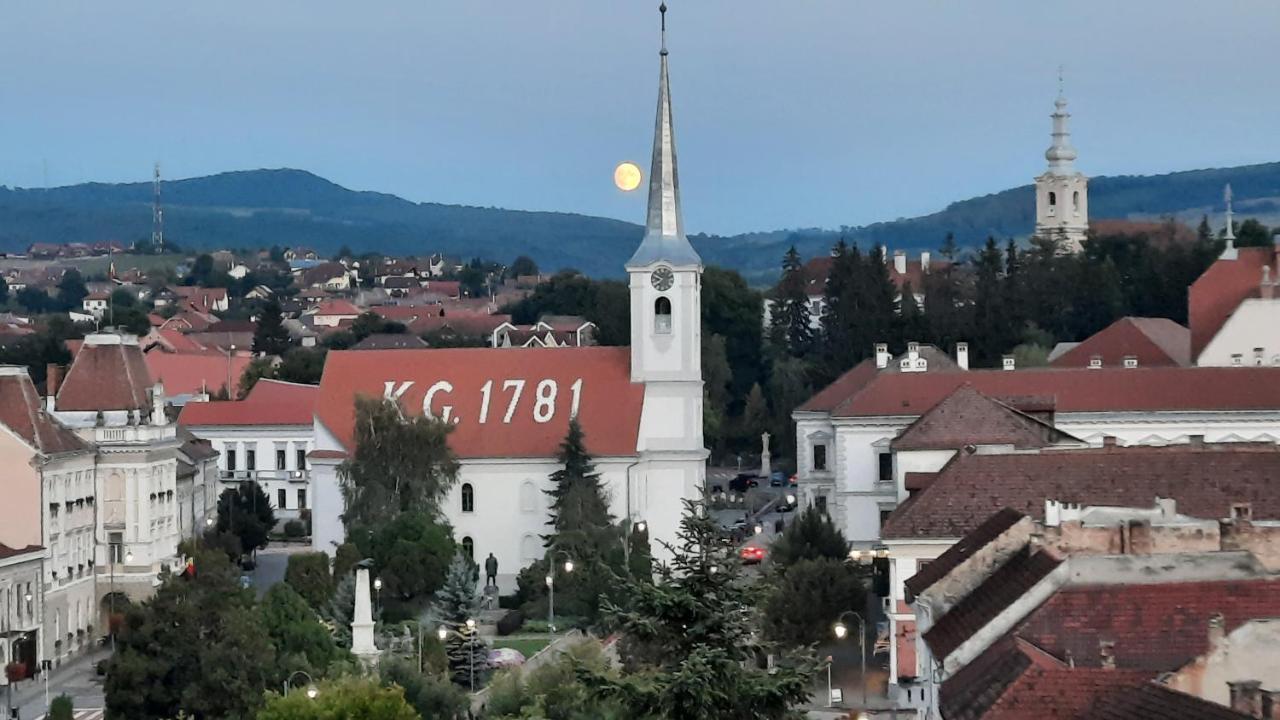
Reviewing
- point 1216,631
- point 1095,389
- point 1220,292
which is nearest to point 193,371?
point 1220,292

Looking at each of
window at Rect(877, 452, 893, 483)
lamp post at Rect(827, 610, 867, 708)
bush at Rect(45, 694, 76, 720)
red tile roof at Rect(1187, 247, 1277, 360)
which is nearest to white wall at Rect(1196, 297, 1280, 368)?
red tile roof at Rect(1187, 247, 1277, 360)

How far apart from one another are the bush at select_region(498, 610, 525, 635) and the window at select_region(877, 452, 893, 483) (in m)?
14.9

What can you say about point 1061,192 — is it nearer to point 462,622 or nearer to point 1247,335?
point 1247,335

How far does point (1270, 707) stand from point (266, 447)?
90.3m

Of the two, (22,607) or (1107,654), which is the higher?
(1107,654)

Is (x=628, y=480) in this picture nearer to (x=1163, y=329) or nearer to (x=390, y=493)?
(x=390, y=493)

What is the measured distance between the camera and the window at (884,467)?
294 ft

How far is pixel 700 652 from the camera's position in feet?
107

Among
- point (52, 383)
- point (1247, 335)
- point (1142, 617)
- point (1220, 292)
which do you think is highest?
point (1220, 292)

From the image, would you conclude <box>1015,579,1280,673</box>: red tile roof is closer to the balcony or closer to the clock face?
the balcony

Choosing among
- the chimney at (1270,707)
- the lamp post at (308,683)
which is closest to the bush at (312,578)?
the lamp post at (308,683)

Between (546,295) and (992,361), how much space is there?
7955cm

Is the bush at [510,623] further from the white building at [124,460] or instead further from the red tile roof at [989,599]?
the red tile roof at [989,599]

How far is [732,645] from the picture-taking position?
33.1m
